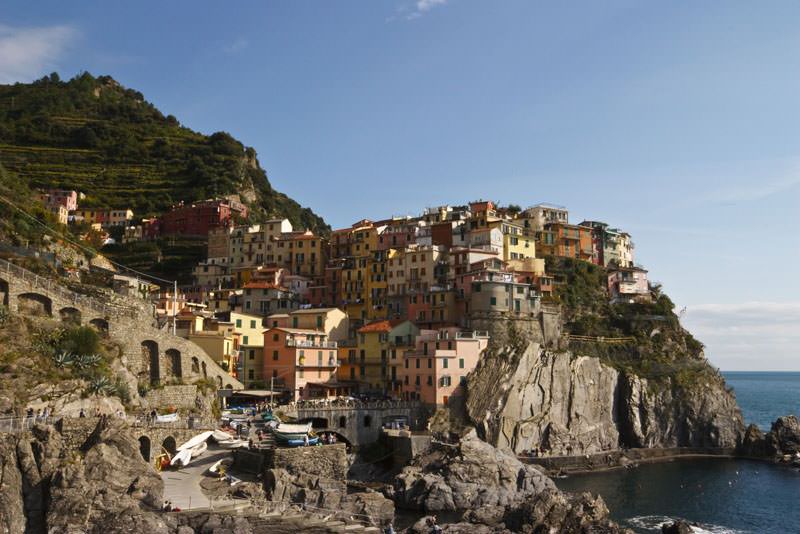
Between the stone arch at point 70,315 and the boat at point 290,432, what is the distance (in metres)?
15.2

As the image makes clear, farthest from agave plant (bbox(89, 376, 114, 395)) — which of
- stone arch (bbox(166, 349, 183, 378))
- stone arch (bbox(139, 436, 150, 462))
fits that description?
stone arch (bbox(166, 349, 183, 378))

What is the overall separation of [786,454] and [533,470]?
→ 36.2m

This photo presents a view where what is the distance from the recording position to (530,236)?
8962 cm

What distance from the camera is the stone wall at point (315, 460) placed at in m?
46.2

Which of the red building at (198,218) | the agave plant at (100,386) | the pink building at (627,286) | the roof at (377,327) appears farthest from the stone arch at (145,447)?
the red building at (198,218)

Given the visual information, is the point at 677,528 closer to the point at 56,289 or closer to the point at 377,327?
the point at 377,327

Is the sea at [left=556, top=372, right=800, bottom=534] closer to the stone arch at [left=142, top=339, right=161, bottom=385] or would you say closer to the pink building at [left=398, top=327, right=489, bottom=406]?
the pink building at [left=398, top=327, right=489, bottom=406]

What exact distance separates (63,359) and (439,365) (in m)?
33.2

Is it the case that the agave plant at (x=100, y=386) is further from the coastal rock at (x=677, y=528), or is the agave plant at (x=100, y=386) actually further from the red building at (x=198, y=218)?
the red building at (x=198, y=218)

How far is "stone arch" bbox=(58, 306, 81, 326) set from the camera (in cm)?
4891

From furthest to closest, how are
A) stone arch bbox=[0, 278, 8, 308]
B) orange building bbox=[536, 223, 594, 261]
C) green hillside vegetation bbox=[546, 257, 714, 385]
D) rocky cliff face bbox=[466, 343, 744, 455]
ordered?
orange building bbox=[536, 223, 594, 261]
green hillside vegetation bbox=[546, 257, 714, 385]
rocky cliff face bbox=[466, 343, 744, 455]
stone arch bbox=[0, 278, 8, 308]

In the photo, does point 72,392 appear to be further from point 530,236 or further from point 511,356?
point 530,236

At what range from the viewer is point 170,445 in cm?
4512

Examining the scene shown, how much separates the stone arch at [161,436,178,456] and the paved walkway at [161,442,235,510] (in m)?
1.41
